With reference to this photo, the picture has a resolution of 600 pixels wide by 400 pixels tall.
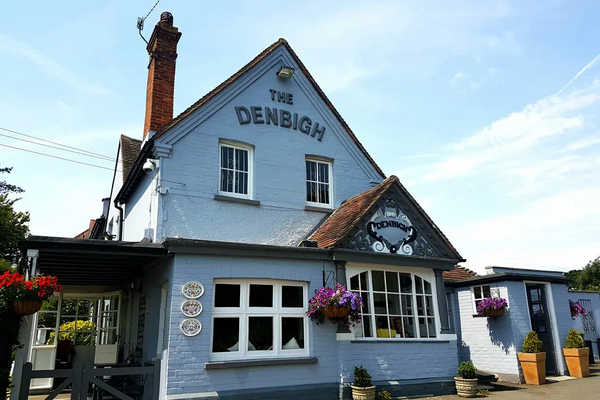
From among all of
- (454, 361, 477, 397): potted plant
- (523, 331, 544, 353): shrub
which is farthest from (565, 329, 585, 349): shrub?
(454, 361, 477, 397): potted plant

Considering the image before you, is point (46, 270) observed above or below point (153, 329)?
above

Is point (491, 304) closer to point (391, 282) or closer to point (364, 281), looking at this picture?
point (391, 282)

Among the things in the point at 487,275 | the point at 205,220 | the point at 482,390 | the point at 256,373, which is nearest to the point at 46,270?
the point at 205,220

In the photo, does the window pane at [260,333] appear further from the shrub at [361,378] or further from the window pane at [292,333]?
the shrub at [361,378]

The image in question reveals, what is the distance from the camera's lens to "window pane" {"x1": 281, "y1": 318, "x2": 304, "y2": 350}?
33.9 feet

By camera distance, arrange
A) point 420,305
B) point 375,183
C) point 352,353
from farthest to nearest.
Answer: point 375,183, point 420,305, point 352,353

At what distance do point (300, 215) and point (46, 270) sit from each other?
6641mm

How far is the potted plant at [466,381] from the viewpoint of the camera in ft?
36.8

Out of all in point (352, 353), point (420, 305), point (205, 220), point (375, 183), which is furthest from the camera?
point (375, 183)

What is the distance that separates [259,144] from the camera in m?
12.6

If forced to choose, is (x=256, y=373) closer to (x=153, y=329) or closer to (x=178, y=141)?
(x=153, y=329)

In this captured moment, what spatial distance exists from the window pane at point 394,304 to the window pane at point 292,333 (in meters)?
2.45

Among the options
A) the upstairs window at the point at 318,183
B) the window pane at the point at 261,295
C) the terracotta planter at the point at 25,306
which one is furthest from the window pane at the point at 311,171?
the terracotta planter at the point at 25,306

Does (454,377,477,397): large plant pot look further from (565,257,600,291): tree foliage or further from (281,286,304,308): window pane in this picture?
(565,257,600,291): tree foliage
